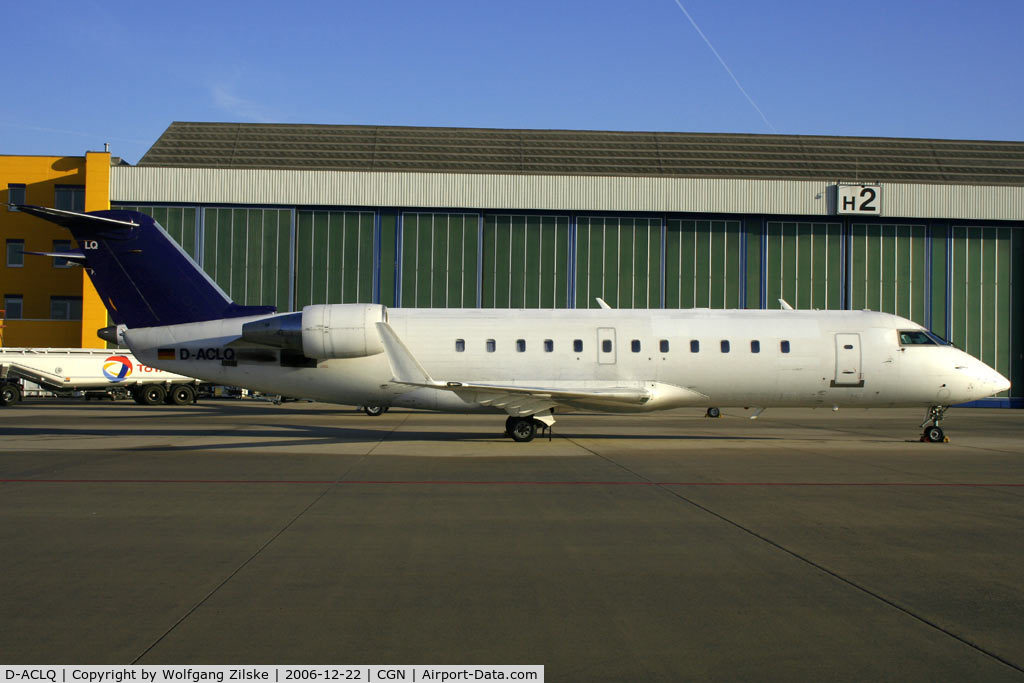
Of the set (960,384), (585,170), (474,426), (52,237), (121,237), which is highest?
(585,170)

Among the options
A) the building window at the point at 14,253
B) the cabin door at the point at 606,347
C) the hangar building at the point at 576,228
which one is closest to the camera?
the cabin door at the point at 606,347

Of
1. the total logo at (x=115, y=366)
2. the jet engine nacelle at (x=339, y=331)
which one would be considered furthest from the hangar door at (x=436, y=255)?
the jet engine nacelle at (x=339, y=331)

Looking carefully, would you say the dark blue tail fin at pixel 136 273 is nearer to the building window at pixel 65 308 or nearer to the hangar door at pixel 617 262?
the hangar door at pixel 617 262

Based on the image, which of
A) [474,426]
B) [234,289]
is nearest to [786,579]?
[474,426]

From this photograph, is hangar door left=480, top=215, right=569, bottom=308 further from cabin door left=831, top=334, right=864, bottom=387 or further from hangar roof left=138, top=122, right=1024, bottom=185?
cabin door left=831, top=334, right=864, bottom=387

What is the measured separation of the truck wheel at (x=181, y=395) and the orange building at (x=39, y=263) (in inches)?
440

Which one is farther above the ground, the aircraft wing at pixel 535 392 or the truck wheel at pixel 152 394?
the aircraft wing at pixel 535 392

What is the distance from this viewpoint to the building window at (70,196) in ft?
150

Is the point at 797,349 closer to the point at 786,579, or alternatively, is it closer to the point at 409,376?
the point at 409,376

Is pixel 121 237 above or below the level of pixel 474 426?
above

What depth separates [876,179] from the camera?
4244cm

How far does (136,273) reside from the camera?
59.3ft

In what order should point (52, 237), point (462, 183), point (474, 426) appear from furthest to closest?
point (52, 237), point (462, 183), point (474, 426)

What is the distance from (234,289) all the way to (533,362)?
2626 cm
